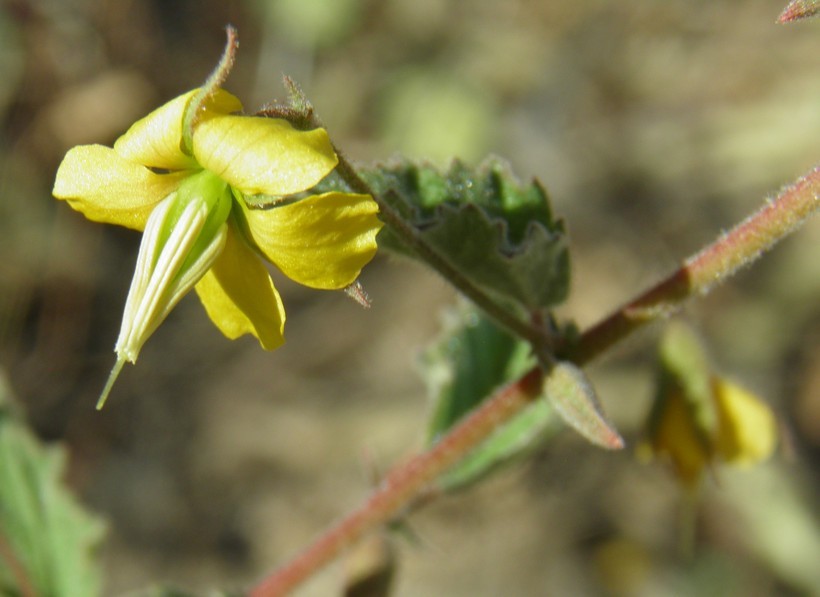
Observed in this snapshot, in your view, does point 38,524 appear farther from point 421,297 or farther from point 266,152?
point 421,297

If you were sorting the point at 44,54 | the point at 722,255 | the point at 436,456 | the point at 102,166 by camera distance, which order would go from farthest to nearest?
the point at 44,54
the point at 436,456
the point at 722,255
the point at 102,166

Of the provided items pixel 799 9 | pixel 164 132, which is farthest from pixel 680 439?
pixel 164 132

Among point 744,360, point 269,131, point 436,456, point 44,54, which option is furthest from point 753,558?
point 44,54

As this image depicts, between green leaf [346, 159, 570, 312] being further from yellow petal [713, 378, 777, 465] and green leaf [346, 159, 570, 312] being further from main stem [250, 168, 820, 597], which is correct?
yellow petal [713, 378, 777, 465]

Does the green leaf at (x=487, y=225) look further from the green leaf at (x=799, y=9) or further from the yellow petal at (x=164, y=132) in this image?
the green leaf at (x=799, y=9)

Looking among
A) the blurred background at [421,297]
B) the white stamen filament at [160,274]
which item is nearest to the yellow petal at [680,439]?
the white stamen filament at [160,274]

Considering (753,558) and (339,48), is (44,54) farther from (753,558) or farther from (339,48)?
(753,558)
